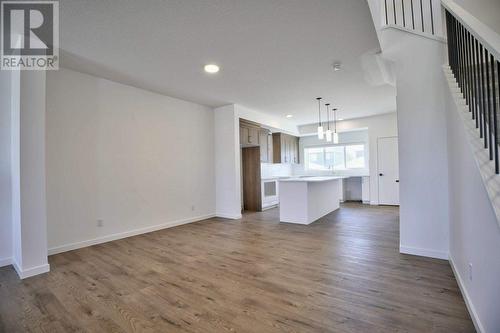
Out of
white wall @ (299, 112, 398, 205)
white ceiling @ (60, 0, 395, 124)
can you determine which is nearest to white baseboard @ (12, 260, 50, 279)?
white ceiling @ (60, 0, 395, 124)

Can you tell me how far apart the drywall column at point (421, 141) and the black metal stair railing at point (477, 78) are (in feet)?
1.24

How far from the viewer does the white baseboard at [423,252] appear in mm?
2791

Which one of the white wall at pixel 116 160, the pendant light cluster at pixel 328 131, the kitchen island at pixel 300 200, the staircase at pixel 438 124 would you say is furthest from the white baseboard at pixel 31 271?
the pendant light cluster at pixel 328 131

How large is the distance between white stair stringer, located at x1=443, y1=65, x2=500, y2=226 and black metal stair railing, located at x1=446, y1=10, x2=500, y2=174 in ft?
0.11

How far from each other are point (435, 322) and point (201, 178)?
460cm

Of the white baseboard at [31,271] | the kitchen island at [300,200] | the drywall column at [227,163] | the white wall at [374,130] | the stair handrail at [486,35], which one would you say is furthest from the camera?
the white wall at [374,130]

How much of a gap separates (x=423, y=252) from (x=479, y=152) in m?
1.83

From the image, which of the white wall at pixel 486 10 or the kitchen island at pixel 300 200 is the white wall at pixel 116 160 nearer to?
the kitchen island at pixel 300 200

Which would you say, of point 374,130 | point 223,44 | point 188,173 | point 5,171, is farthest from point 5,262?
point 374,130

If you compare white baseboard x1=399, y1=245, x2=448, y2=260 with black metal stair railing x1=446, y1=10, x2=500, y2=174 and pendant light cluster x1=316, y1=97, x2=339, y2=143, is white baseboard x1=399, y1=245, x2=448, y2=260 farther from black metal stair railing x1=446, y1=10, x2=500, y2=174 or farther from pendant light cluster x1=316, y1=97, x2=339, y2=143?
pendant light cluster x1=316, y1=97, x2=339, y2=143

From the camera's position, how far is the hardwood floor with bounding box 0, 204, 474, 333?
68.2 inches

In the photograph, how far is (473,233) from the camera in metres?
1.67

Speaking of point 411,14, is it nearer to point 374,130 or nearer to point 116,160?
point 374,130

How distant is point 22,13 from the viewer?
238 cm
